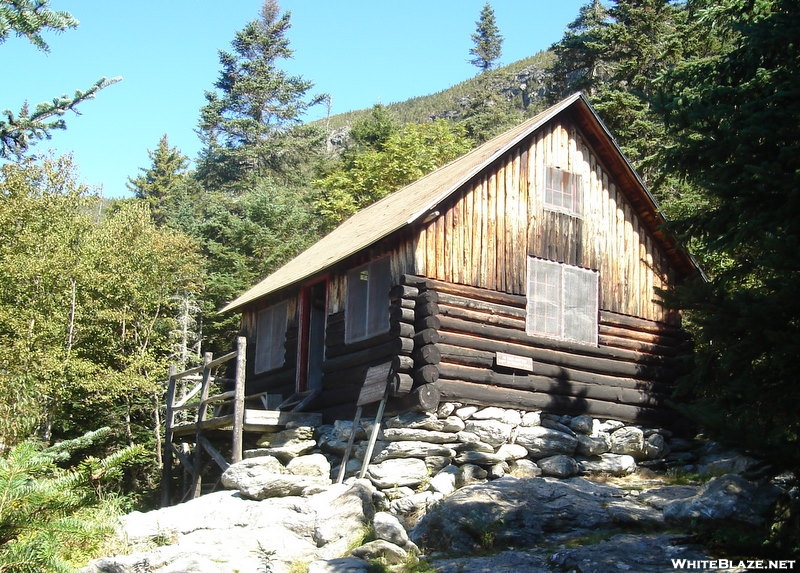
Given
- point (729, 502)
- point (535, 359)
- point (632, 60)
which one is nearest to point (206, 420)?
point (535, 359)

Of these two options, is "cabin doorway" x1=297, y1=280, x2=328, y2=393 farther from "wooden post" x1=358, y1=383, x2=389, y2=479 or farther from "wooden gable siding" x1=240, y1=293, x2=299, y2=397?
"wooden post" x1=358, y1=383, x2=389, y2=479

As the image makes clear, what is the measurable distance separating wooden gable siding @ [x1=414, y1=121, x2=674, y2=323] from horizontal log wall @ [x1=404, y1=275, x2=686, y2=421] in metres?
0.38

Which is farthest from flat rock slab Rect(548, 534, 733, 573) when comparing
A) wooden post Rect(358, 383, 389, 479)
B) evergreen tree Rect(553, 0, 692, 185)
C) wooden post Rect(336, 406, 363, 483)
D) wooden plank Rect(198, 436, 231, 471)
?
evergreen tree Rect(553, 0, 692, 185)

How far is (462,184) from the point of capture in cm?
1820

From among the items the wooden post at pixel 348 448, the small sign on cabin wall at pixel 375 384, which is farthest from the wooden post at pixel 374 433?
the wooden post at pixel 348 448

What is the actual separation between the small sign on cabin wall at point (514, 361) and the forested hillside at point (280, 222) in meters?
3.59

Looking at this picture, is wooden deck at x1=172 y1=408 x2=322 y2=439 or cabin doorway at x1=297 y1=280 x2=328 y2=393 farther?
cabin doorway at x1=297 y1=280 x2=328 y2=393

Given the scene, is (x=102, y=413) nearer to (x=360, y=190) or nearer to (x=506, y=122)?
(x=360, y=190)

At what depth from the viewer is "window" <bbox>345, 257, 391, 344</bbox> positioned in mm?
18688

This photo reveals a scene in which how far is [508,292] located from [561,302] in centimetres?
135

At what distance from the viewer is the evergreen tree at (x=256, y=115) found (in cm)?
5641

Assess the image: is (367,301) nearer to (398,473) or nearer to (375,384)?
(375,384)

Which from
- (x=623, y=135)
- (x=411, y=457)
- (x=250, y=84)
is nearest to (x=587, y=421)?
(x=411, y=457)

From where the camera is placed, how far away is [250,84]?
5897 cm
